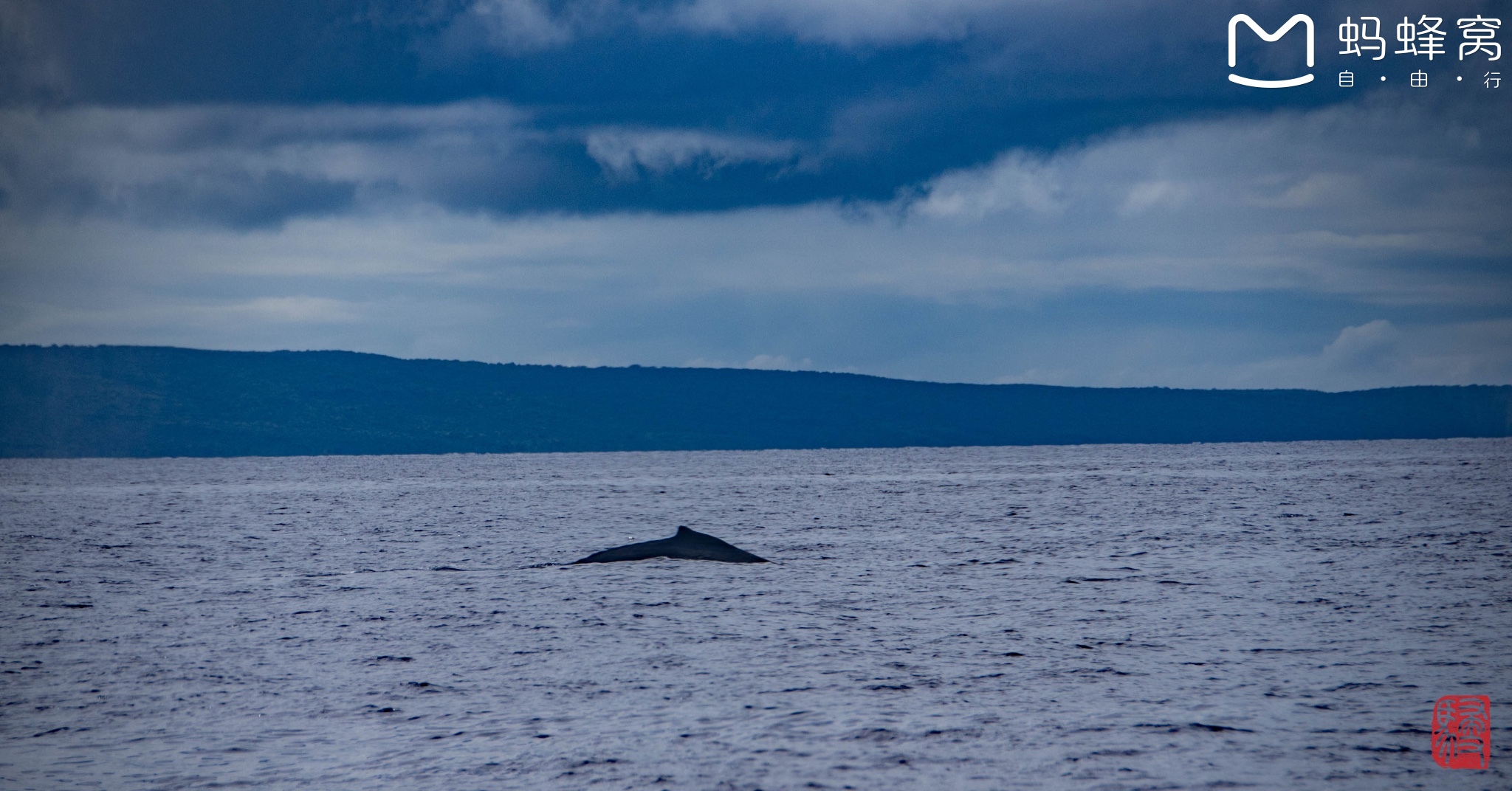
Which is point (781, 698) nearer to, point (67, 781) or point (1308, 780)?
point (1308, 780)

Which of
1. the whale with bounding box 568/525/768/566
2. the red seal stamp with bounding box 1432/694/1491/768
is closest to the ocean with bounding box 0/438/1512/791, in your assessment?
the red seal stamp with bounding box 1432/694/1491/768

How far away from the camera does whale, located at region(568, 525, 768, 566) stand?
40656 millimetres

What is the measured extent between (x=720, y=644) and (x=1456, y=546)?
31259 millimetres

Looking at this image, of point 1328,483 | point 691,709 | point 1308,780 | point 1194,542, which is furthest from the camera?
point 1328,483

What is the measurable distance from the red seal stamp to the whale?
1007 inches

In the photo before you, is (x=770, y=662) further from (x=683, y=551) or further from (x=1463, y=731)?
(x=683, y=551)

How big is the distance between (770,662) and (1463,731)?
9.93m

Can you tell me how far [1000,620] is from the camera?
2573 cm

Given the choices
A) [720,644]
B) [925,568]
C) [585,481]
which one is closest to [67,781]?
[720,644]

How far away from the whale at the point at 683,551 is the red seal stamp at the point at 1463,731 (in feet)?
83.9

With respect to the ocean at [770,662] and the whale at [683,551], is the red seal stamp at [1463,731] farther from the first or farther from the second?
the whale at [683,551]

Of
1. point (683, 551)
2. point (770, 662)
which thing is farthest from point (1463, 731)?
point (683, 551)

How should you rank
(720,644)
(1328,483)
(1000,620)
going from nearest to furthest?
(720,644) → (1000,620) → (1328,483)

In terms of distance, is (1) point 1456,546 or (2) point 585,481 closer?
(1) point 1456,546
